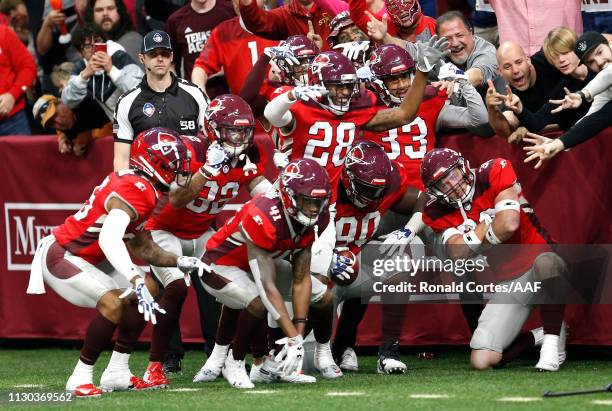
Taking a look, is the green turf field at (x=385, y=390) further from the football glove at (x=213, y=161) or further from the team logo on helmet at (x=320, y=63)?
the team logo on helmet at (x=320, y=63)

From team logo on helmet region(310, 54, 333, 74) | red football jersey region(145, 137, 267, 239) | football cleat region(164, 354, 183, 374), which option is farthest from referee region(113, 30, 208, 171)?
football cleat region(164, 354, 183, 374)

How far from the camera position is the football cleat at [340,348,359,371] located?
8.71m

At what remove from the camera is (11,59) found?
1134cm

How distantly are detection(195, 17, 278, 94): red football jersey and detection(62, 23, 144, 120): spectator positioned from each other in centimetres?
57

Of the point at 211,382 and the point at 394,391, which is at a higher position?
the point at 394,391

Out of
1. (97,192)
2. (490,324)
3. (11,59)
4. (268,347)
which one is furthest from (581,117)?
(11,59)

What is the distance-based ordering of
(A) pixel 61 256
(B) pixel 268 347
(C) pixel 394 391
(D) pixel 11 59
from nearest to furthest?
(C) pixel 394 391
(A) pixel 61 256
(B) pixel 268 347
(D) pixel 11 59

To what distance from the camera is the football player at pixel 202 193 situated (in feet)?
27.2

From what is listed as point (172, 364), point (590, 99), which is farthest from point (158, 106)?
point (590, 99)

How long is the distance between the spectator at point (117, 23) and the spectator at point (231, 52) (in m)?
0.85

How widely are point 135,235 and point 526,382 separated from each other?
263 cm

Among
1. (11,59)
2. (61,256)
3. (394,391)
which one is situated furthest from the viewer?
(11,59)

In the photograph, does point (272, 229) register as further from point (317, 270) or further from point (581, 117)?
point (581, 117)

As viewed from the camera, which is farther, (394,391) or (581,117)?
(581,117)
